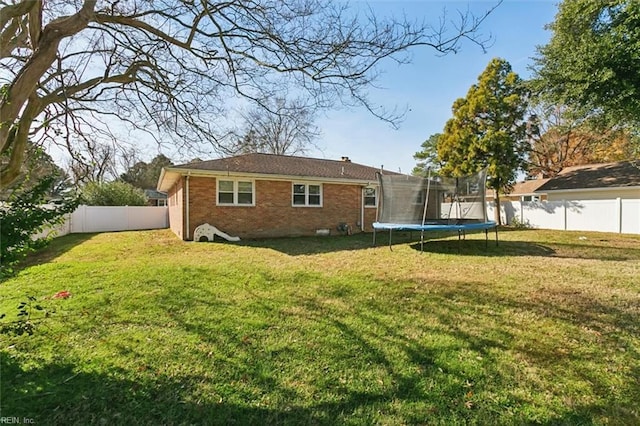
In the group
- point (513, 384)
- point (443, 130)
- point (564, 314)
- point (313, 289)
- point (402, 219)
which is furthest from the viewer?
point (443, 130)

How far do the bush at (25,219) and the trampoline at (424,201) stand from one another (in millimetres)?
8081

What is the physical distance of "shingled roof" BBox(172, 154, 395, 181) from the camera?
40.0 ft

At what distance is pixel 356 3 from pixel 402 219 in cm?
675

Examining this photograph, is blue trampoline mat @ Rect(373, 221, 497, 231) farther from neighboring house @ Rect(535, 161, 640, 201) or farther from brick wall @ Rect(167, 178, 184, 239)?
neighboring house @ Rect(535, 161, 640, 201)

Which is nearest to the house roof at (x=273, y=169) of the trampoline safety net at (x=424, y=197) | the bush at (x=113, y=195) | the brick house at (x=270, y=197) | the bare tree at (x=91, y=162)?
the brick house at (x=270, y=197)

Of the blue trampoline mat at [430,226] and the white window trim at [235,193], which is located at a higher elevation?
the white window trim at [235,193]

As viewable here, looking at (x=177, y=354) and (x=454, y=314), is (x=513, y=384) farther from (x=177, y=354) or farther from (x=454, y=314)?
(x=177, y=354)

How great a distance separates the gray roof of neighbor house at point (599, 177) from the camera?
16.4 m

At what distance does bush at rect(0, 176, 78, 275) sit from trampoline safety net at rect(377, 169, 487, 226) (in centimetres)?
824

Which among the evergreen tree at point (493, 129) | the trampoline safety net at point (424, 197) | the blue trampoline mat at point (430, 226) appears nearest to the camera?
the blue trampoline mat at point (430, 226)

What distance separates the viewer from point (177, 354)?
3.09m

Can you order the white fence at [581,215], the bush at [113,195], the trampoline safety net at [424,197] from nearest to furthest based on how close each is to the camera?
the trampoline safety net at [424,197]
the white fence at [581,215]
the bush at [113,195]

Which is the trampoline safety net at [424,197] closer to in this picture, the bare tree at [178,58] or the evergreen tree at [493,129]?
the bare tree at [178,58]

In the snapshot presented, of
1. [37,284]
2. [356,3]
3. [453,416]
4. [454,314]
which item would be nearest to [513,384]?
[453,416]
